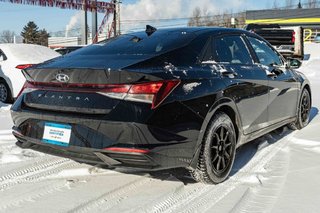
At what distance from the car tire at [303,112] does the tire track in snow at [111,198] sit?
3070mm

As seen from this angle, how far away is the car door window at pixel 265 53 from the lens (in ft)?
15.8

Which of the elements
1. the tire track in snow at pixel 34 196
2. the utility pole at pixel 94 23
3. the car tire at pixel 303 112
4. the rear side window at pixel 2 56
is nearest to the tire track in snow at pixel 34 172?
the tire track in snow at pixel 34 196

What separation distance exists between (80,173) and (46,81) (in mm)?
1040

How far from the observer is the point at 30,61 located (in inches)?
336

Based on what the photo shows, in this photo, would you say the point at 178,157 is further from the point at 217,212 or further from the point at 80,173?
the point at 80,173

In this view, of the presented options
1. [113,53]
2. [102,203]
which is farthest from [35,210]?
[113,53]

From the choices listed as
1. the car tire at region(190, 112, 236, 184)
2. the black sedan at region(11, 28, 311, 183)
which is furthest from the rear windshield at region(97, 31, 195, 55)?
the car tire at region(190, 112, 236, 184)

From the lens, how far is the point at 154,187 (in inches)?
142

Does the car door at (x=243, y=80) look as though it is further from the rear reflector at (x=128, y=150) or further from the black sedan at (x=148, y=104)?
the rear reflector at (x=128, y=150)

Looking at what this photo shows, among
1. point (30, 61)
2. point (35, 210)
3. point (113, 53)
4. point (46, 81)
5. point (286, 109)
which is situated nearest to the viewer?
point (35, 210)

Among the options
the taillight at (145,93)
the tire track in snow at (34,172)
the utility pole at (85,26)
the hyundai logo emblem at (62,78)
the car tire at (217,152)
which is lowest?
the tire track in snow at (34,172)

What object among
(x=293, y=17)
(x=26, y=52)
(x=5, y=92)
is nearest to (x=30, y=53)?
(x=26, y=52)

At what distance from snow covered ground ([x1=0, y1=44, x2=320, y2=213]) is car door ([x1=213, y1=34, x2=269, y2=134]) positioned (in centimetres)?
50

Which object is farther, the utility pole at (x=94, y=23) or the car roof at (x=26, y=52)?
the utility pole at (x=94, y=23)
